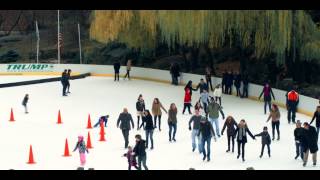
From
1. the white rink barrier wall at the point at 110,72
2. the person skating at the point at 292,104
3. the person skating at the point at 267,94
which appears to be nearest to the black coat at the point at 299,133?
the person skating at the point at 292,104

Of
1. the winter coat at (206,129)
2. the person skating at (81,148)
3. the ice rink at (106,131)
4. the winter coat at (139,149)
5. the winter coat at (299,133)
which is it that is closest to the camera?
the winter coat at (139,149)

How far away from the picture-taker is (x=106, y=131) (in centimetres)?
2852

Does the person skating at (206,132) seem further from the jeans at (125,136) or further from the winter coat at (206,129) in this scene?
the jeans at (125,136)

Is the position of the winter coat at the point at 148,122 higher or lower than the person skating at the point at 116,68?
lower

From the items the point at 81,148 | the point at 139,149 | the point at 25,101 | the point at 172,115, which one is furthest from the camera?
the point at 25,101

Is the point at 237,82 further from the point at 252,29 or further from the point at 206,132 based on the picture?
the point at 206,132

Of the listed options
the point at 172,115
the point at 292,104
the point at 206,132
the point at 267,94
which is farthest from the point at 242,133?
the point at 267,94

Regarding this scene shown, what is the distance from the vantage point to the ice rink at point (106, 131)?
76.7 feet

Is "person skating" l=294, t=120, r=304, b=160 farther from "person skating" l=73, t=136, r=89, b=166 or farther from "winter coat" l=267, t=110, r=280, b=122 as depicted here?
"person skating" l=73, t=136, r=89, b=166

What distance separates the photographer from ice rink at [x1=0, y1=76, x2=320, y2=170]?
76.7 feet
